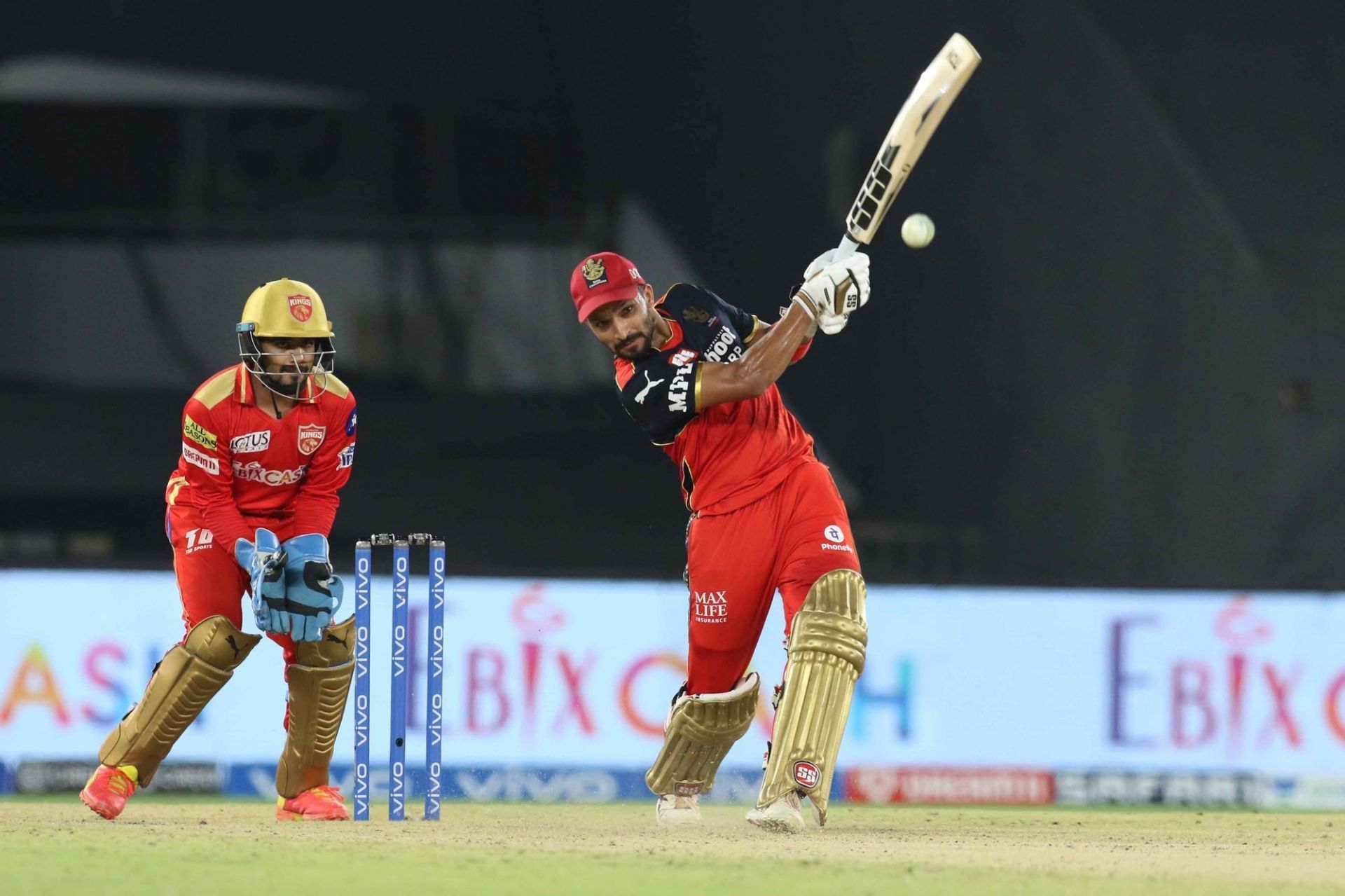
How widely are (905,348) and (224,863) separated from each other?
4943mm

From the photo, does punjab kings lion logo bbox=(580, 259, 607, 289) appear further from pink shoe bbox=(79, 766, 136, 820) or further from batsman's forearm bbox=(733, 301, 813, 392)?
pink shoe bbox=(79, 766, 136, 820)

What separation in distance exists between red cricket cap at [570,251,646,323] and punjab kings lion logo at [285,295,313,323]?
0.62m

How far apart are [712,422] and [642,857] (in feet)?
3.43

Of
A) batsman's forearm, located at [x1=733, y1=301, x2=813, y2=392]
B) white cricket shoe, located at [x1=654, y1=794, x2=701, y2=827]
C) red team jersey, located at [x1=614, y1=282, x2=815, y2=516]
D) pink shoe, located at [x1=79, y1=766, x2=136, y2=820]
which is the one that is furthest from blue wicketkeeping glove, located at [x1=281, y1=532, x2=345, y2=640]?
batsman's forearm, located at [x1=733, y1=301, x2=813, y2=392]

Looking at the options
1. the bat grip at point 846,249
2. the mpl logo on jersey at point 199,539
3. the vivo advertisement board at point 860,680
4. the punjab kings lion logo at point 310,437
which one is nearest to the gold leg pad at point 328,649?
the mpl logo on jersey at point 199,539

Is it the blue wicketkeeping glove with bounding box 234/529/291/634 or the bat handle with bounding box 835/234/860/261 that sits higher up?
the bat handle with bounding box 835/234/860/261

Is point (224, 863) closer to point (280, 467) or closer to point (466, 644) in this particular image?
point (280, 467)

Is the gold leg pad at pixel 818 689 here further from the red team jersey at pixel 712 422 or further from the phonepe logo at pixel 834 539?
the red team jersey at pixel 712 422

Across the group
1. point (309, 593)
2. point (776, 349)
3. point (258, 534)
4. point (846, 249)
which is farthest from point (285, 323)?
point (846, 249)

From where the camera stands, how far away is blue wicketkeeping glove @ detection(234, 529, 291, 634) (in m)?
4.33

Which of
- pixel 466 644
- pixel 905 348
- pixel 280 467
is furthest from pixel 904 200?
pixel 280 467

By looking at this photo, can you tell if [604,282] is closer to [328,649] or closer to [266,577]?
[266,577]

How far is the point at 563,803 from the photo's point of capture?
19.8ft

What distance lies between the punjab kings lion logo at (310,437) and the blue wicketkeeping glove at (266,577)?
0.69 ft
